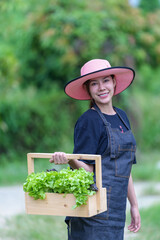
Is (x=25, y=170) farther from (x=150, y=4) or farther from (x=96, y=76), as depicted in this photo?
(x=150, y=4)

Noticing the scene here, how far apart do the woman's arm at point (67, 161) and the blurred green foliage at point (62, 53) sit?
641 centimetres

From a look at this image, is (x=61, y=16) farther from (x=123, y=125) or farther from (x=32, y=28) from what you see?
(x=123, y=125)

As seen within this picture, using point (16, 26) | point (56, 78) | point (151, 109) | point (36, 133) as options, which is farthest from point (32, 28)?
point (151, 109)

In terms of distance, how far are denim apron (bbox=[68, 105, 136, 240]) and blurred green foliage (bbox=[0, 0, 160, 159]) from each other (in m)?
6.31

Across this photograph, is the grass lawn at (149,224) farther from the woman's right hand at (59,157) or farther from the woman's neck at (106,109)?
the woman's right hand at (59,157)

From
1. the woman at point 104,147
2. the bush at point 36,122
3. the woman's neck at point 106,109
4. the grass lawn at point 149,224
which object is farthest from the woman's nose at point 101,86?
the bush at point 36,122

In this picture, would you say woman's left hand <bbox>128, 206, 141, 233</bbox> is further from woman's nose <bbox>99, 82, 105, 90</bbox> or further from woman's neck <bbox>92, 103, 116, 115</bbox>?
woman's nose <bbox>99, 82, 105, 90</bbox>

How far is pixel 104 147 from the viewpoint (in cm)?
287

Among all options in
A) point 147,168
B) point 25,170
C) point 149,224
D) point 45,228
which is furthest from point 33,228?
point 147,168

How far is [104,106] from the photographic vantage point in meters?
3.07

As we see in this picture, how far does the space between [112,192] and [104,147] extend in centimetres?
29

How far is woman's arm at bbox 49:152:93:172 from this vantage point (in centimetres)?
258

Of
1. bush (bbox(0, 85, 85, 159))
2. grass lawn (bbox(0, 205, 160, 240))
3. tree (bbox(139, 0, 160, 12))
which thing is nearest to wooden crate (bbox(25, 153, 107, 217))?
grass lawn (bbox(0, 205, 160, 240))

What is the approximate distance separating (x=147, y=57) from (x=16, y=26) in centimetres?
313
